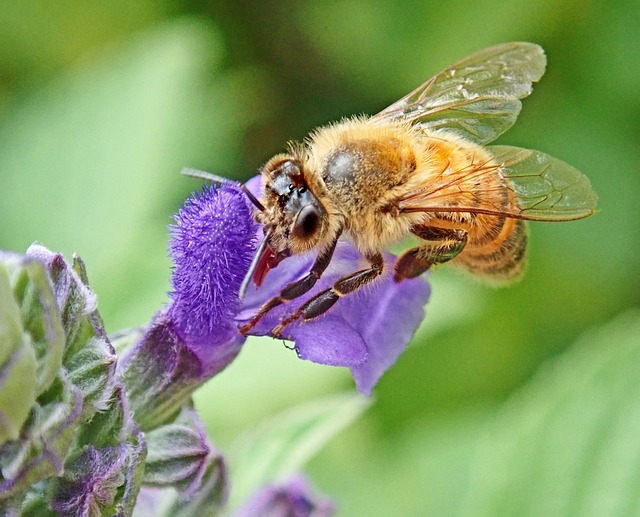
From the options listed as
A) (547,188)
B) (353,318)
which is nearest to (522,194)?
(547,188)

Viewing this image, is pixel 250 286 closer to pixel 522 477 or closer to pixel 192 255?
pixel 192 255

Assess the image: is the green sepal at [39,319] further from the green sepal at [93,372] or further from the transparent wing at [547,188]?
the transparent wing at [547,188]

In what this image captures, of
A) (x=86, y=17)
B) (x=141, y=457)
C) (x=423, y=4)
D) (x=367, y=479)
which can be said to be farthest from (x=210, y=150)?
(x=141, y=457)

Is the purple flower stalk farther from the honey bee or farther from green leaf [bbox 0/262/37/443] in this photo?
green leaf [bbox 0/262/37/443]

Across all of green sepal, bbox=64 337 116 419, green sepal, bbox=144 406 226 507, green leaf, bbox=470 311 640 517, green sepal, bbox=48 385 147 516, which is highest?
green sepal, bbox=64 337 116 419

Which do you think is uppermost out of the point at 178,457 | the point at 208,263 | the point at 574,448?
the point at 208,263

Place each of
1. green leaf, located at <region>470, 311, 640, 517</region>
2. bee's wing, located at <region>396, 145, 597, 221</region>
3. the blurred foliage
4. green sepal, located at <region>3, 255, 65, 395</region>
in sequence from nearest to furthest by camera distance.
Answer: green sepal, located at <region>3, 255, 65, 395</region> → bee's wing, located at <region>396, 145, 597, 221</region> → green leaf, located at <region>470, 311, 640, 517</region> → the blurred foliage

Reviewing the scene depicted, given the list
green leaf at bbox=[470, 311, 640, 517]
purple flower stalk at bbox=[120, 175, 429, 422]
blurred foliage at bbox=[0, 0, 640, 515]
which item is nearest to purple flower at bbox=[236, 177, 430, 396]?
purple flower stalk at bbox=[120, 175, 429, 422]

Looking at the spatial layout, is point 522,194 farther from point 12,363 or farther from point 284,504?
point 12,363
